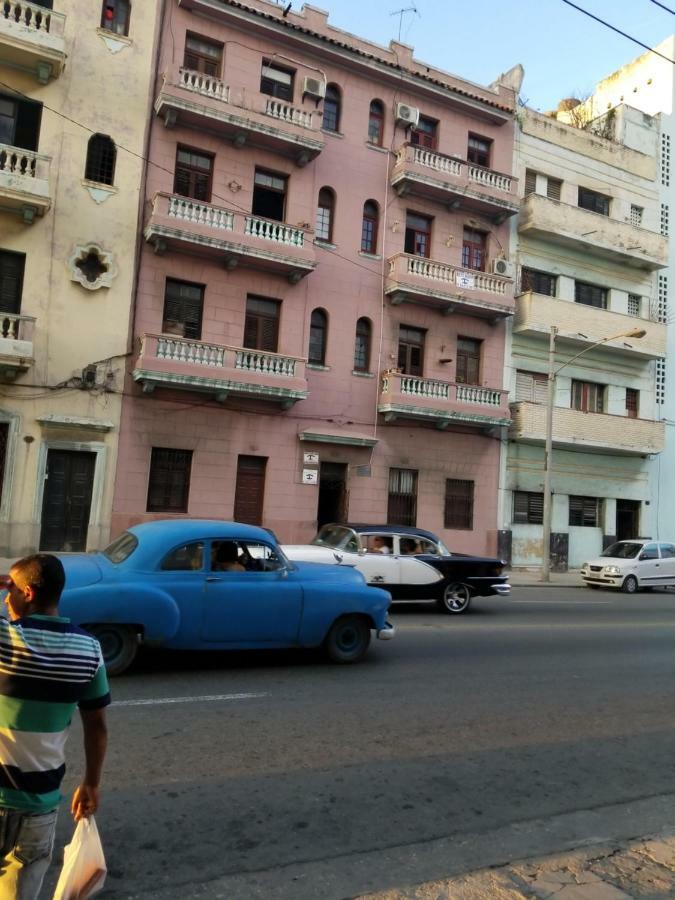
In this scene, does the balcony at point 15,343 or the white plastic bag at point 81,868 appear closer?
the white plastic bag at point 81,868

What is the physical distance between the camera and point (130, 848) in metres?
3.79

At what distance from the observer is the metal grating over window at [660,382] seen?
29.0 metres

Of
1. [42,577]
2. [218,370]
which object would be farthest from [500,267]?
[42,577]

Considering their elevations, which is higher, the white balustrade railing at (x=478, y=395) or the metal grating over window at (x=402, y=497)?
the white balustrade railing at (x=478, y=395)

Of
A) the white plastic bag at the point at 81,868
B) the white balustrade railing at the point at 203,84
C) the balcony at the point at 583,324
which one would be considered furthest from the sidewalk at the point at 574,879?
the balcony at the point at 583,324

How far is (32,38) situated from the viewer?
55.9 feet

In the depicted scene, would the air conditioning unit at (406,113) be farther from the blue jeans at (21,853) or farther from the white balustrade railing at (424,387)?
the blue jeans at (21,853)

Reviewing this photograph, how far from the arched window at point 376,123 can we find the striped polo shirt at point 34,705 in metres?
23.5

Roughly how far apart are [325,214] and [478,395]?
7.79 meters

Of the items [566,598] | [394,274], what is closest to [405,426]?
[394,274]

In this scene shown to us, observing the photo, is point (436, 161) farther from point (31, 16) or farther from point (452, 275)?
point (31, 16)

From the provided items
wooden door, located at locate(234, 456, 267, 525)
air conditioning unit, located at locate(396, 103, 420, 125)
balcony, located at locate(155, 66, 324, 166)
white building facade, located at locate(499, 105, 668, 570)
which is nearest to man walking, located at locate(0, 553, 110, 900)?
wooden door, located at locate(234, 456, 267, 525)

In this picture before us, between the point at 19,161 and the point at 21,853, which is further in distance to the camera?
the point at 19,161

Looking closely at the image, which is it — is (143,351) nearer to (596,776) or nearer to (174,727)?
(174,727)
